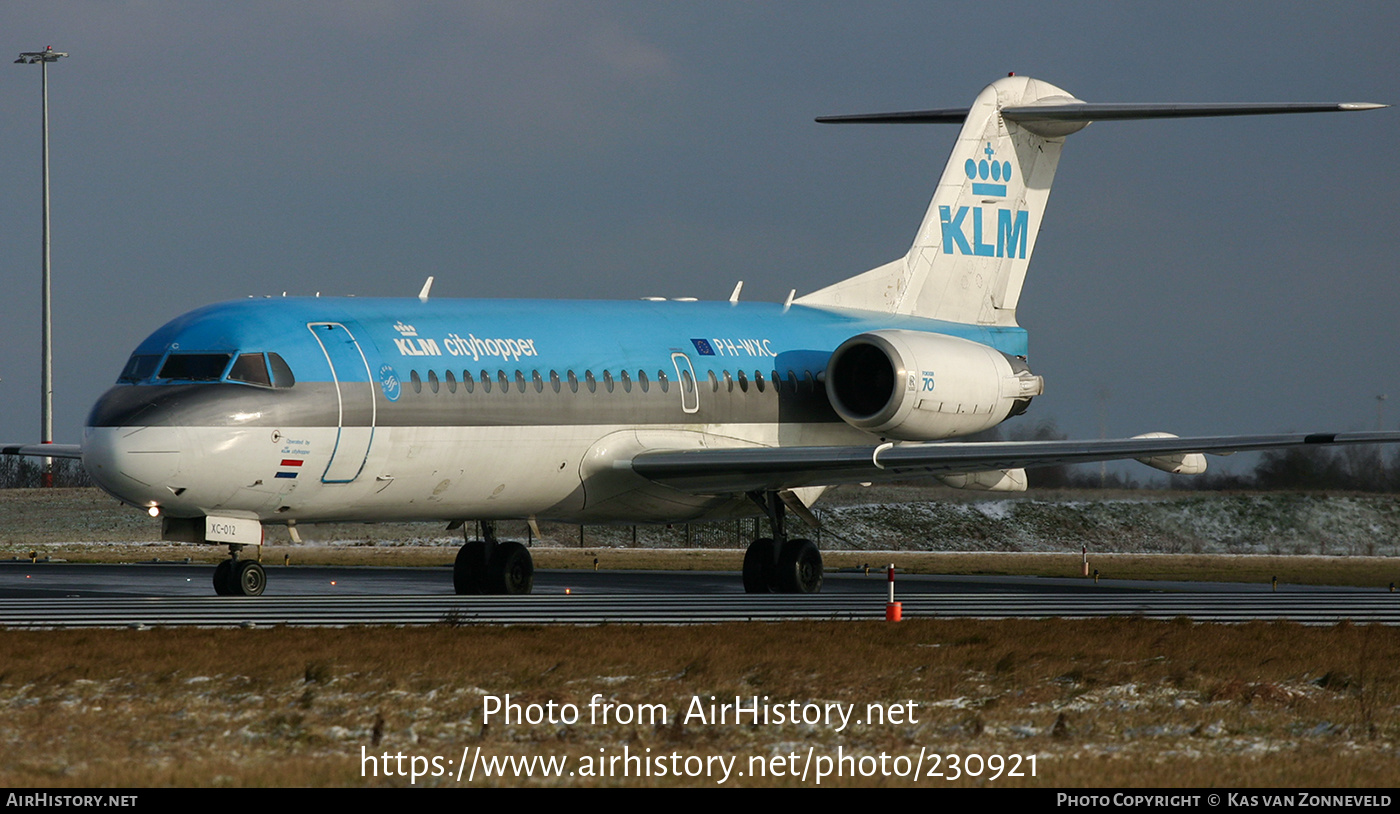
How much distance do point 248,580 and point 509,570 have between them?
18.1 ft

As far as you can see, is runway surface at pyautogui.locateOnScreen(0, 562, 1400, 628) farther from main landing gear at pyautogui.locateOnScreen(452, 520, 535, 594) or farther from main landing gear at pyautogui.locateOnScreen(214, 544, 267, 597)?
main landing gear at pyautogui.locateOnScreen(452, 520, 535, 594)

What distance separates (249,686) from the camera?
1440 cm

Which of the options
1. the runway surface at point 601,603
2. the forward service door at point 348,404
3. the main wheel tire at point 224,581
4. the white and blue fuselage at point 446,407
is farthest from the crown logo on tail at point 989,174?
the main wheel tire at point 224,581

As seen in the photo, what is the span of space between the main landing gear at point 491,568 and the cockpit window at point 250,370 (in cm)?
609

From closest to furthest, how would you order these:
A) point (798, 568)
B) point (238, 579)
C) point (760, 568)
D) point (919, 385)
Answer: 1. point (238, 579)
2. point (798, 568)
3. point (760, 568)
4. point (919, 385)

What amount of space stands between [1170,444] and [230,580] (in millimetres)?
13634

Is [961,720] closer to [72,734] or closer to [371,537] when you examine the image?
[72,734]

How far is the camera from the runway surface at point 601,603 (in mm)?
20094

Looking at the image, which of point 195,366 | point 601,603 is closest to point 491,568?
point 601,603

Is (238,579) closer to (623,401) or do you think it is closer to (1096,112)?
(623,401)

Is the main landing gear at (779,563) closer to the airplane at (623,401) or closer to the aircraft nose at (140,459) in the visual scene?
the airplane at (623,401)

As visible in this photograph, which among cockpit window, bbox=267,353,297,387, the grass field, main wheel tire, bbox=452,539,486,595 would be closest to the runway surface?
main wheel tire, bbox=452,539,486,595

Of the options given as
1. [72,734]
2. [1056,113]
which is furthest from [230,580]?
[1056,113]

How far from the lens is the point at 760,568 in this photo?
28.9 meters
